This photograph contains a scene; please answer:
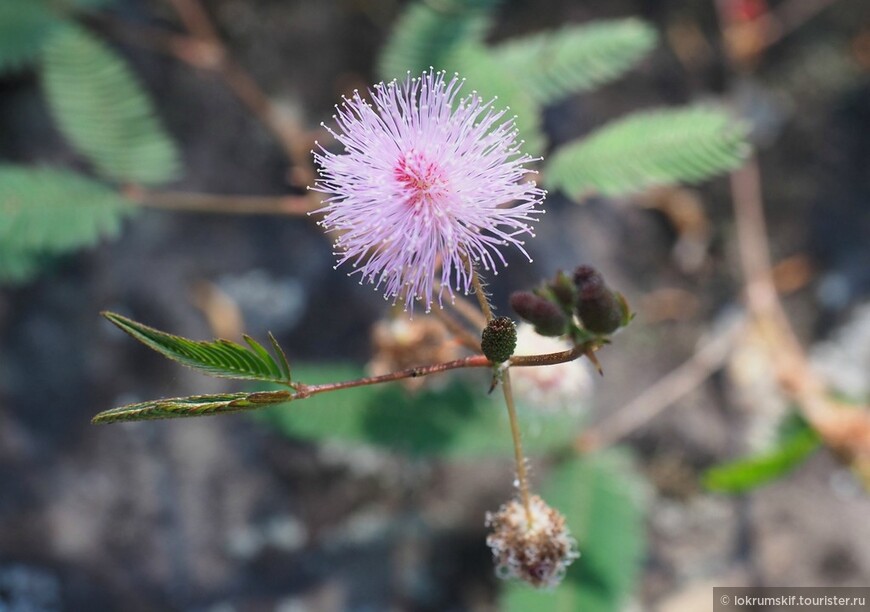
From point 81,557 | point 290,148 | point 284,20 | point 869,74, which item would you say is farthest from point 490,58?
point 81,557

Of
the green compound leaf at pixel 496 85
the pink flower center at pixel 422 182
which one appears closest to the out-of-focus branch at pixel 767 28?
the green compound leaf at pixel 496 85

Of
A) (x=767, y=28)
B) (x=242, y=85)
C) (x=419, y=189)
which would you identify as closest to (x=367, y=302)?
(x=242, y=85)

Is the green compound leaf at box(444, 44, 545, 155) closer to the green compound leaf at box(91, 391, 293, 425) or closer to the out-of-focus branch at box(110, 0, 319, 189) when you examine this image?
the out-of-focus branch at box(110, 0, 319, 189)

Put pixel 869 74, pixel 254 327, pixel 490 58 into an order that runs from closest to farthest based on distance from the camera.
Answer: pixel 490 58
pixel 254 327
pixel 869 74

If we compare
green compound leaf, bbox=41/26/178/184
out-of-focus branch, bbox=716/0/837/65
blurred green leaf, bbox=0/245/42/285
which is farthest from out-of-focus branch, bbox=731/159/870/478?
blurred green leaf, bbox=0/245/42/285

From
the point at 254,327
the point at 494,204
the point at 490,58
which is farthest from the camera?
the point at 254,327

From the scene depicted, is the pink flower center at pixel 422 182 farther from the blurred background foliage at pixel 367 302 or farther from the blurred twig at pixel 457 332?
the blurred background foliage at pixel 367 302

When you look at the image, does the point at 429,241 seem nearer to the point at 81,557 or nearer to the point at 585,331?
the point at 585,331

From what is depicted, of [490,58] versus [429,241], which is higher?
[490,58]
